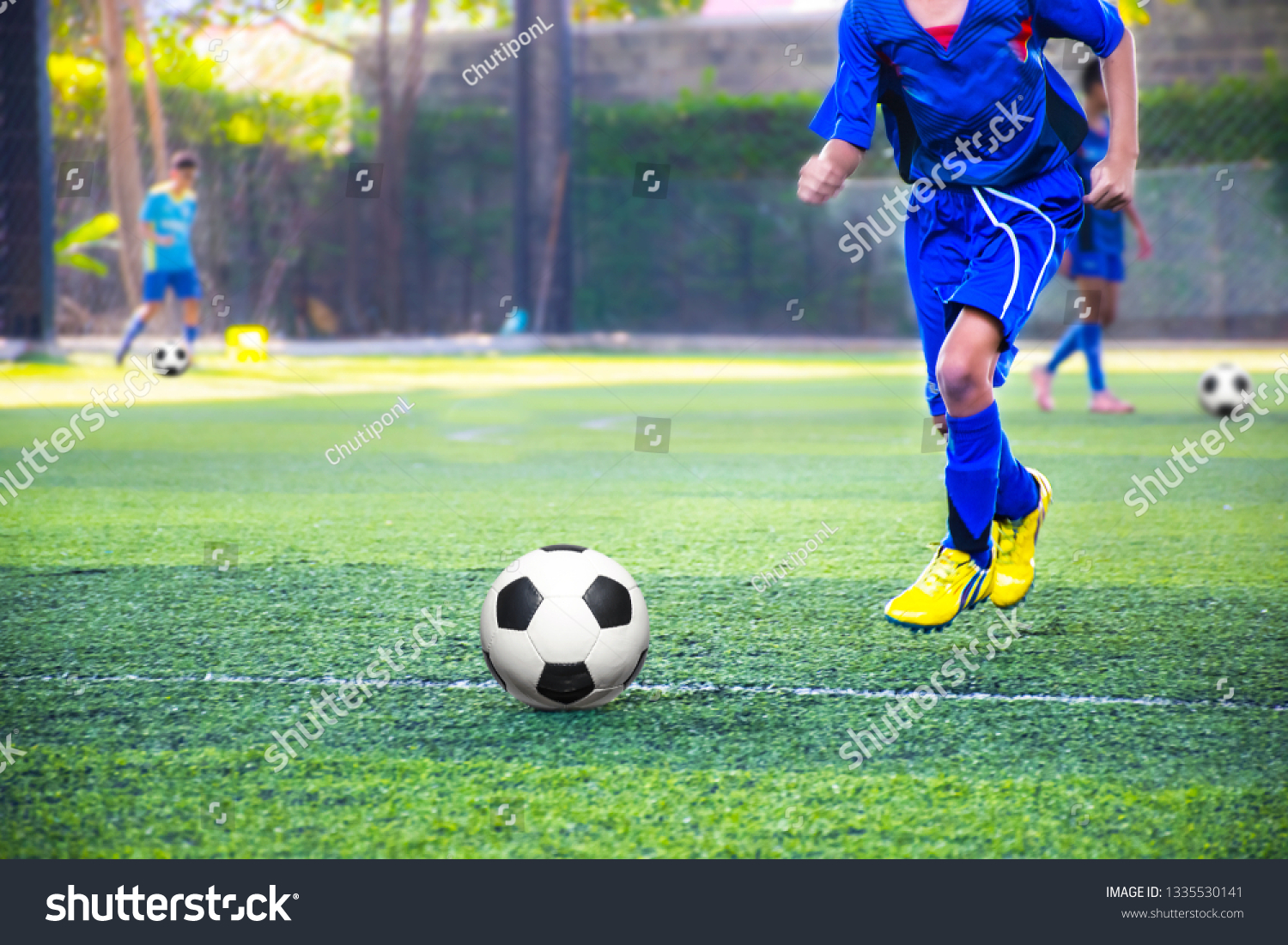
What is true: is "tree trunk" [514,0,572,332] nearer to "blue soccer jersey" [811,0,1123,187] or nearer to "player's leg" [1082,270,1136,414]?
"player's leg" [1082,270,1136,414]

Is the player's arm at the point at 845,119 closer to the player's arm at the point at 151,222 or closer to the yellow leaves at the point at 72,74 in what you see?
the player's arm at the point at 151,222

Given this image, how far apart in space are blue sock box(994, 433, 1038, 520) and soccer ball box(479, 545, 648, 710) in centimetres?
115

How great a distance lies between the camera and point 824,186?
9.46 ft

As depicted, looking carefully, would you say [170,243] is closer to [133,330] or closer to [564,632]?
[133,330]

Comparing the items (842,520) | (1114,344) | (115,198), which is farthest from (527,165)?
(842,520)

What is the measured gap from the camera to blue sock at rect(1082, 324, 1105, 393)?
28.3 ft

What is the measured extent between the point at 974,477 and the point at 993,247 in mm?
531

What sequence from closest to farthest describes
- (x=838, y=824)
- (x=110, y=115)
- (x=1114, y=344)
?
1. (x=838, y=824)
2. (x=110, y=115)
3. (x=1114, y=344)

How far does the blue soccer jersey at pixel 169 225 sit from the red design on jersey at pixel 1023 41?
10.1 metres

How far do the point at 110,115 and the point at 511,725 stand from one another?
15.3m

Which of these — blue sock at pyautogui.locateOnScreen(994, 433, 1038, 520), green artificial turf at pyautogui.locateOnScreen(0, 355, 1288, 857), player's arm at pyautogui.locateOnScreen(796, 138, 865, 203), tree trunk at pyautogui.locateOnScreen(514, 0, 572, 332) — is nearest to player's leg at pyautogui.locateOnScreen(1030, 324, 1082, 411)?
green artificial turf at pyautogui.locateOnScreen(0, 355, 1288, 857)

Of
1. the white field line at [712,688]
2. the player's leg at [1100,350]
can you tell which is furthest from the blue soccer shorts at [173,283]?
the white field line at [712,688]

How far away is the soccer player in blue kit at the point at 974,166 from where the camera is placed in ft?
10.0
